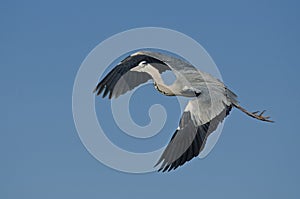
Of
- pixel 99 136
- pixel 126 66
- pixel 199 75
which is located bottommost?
pixel 99 136

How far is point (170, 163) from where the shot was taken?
35.5ft

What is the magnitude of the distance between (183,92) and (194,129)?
4.35ft

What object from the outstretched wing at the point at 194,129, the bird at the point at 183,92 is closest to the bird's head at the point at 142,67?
the bird at the point at 183,92

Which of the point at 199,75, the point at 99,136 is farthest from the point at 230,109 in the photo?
the point at 99,136

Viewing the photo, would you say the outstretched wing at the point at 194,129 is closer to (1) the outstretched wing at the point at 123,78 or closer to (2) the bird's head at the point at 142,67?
(2) the bird's head at the point at 142,67

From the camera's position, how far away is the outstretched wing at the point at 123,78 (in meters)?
14.2

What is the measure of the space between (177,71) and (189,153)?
2.18 metres

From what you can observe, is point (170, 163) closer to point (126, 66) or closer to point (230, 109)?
point (230, 109)

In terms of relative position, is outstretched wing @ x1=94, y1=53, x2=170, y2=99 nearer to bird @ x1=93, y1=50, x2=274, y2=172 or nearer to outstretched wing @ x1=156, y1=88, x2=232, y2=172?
bird @ x1=93, y1=50, x2=274, y2=172

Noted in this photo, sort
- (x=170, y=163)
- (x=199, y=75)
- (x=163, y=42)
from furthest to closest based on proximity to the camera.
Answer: (x=163, y=42)
(x=199, y=75)
(x=170, y=163)

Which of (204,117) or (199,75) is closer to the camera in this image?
(204,117)

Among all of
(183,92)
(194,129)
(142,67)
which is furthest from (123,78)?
(194,129)

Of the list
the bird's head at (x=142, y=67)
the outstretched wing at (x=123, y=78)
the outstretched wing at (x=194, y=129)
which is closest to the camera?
the outstretched wing at (x=194, y=129)

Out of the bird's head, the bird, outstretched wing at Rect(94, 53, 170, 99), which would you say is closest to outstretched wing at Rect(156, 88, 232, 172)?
the bird
